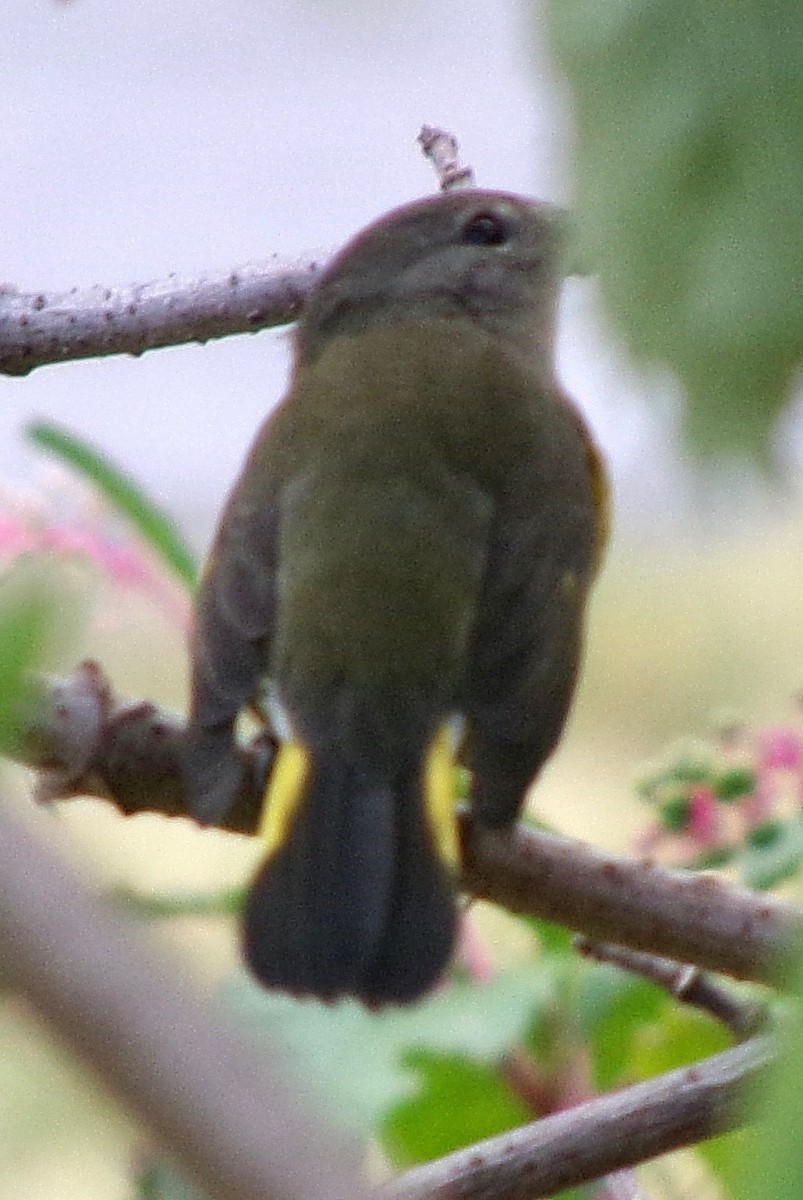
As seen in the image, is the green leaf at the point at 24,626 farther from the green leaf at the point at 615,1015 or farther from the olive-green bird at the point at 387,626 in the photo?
the green leaf at the point at 615,1015

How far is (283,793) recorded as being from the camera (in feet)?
6.21

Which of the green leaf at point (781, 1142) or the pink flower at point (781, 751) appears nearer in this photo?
the green leaf at point (781, 1142)

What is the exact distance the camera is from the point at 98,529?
7.24 ft

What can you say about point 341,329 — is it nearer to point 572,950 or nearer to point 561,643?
point 561,643

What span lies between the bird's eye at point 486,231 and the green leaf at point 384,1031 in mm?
1148

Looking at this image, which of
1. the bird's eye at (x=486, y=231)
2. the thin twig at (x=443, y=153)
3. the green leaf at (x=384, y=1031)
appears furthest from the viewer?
the bird's eye at (x=486, y=231)

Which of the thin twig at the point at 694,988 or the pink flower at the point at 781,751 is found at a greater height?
the pink flower at the point at 781,751

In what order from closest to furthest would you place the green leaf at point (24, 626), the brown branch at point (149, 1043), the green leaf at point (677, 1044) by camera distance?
1. the brown branch at point (149, 1043)
2. the green leaf at point (24, 626)
3. the green leaf at point (677, 1044)

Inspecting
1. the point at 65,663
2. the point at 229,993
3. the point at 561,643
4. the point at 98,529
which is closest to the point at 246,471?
the point at 98,529

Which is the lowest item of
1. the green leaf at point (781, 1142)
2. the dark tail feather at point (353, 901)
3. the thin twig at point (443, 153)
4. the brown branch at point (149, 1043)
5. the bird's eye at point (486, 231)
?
the green leaf at point (781, 1142)

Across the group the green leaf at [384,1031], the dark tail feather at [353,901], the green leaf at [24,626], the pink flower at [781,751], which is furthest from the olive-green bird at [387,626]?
the green leaf at [24,626]

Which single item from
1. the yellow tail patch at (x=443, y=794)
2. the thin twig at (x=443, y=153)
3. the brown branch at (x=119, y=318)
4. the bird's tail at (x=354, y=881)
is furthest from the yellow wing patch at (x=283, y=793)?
the thin twig at (x=443, y=153)

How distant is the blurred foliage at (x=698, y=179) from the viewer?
1.08 feet

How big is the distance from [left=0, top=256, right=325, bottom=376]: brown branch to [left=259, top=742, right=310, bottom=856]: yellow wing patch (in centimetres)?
44
